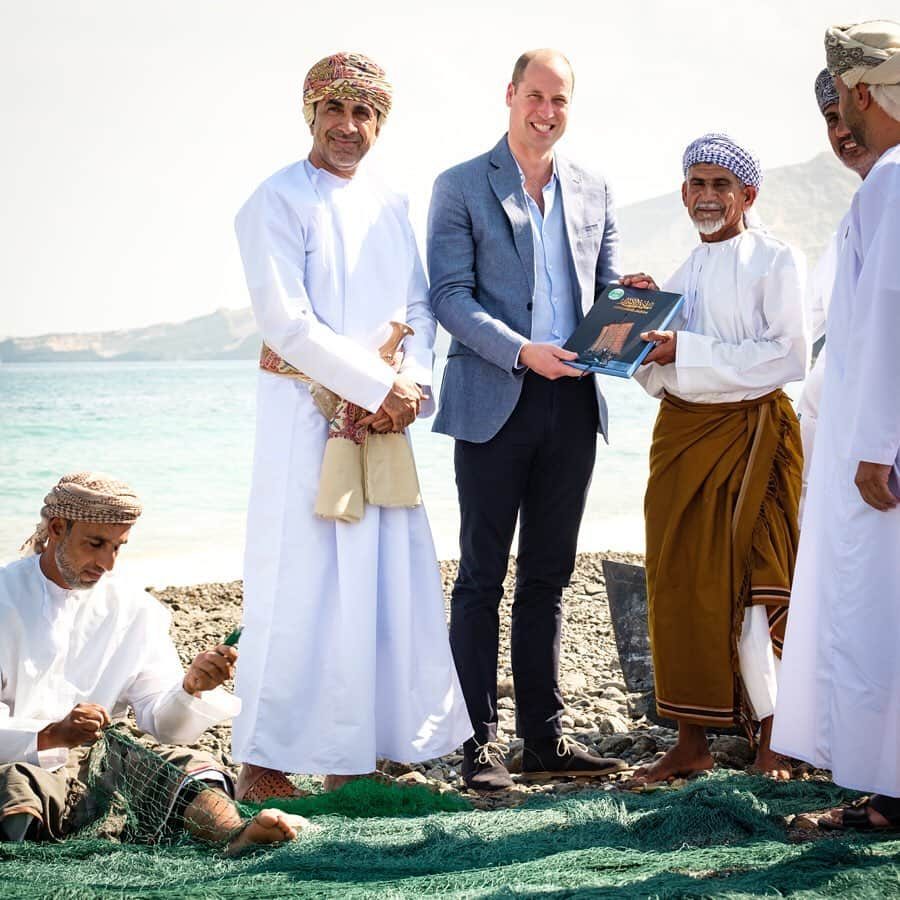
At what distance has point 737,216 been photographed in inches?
183

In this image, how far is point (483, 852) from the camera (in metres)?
3.38

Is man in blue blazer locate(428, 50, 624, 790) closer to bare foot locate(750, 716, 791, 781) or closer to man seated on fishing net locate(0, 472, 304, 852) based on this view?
bare foot locate(750, 716, 791, 781)

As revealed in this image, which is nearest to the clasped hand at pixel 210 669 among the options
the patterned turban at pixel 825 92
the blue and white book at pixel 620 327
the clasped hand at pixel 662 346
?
the blue and white book at pixel 620 327

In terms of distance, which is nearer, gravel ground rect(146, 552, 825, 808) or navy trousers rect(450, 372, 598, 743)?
navy trousers rect(450, 372, 598, 743)

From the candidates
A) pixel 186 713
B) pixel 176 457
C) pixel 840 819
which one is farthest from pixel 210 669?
pixel 176 457

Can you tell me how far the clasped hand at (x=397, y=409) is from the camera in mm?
4344

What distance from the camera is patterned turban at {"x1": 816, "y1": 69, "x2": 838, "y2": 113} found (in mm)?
4820

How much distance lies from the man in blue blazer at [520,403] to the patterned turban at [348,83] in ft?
1.38

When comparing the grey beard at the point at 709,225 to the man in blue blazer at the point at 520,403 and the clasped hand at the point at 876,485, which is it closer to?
the man in blue blazer at the point at 520,403

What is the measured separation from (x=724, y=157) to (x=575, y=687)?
2585 mm

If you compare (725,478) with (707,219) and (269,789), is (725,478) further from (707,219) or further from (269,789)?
(269,789)

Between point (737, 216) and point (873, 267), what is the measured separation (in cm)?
113

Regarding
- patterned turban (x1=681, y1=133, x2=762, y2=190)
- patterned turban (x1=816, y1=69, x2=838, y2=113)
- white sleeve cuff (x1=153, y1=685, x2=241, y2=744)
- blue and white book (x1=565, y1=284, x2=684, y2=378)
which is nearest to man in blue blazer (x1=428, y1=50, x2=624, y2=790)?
blue and white book (x1=565, y1=284, x2=684, y2=378)

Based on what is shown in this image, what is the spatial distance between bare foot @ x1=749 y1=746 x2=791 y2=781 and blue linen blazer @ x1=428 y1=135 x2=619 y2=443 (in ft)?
3.83
